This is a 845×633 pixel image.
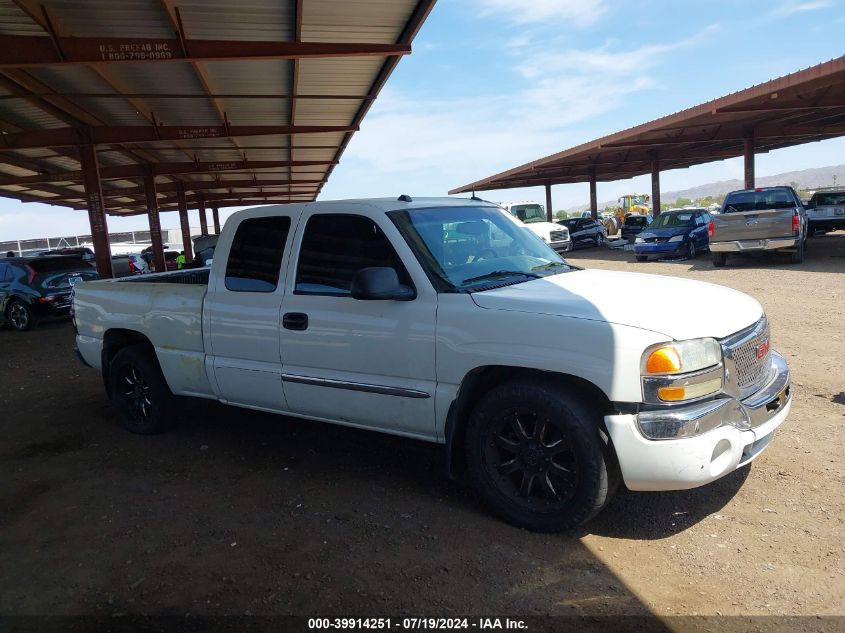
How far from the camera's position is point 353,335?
4.11 m

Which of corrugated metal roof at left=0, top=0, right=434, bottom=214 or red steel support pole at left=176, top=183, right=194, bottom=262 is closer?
corrugated metal roof at left=0, top=0, right=434, bottom=214

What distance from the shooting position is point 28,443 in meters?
5.81

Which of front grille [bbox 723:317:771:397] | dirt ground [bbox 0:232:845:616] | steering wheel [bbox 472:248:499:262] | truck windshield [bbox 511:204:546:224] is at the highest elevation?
truck windshield [bbox 511:204:546:224]

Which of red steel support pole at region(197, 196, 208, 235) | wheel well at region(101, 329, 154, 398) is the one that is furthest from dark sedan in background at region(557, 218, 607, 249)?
red steel support pole at region(197, 196, 208, 235)

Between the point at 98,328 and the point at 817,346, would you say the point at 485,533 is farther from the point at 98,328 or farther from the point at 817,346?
the point at 817,346

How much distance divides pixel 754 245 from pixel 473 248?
546 inches

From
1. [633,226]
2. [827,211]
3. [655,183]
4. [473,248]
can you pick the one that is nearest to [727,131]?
[827,211]

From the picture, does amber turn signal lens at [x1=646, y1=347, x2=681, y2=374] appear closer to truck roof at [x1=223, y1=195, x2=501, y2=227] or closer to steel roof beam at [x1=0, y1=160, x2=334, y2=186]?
truck roof at [x1=223, y1=195, x2=501, y2=227]

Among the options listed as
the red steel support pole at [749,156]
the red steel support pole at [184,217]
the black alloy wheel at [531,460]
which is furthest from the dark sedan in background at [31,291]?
the red steel support pole at [749,156]

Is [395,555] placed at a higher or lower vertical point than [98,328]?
lower

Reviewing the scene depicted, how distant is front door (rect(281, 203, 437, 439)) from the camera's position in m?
3.89

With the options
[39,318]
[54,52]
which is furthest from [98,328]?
[39,318]

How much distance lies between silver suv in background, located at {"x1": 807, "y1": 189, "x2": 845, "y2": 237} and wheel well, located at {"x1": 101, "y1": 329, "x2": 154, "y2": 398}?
25.5 metres

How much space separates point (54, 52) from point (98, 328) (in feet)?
21.2
